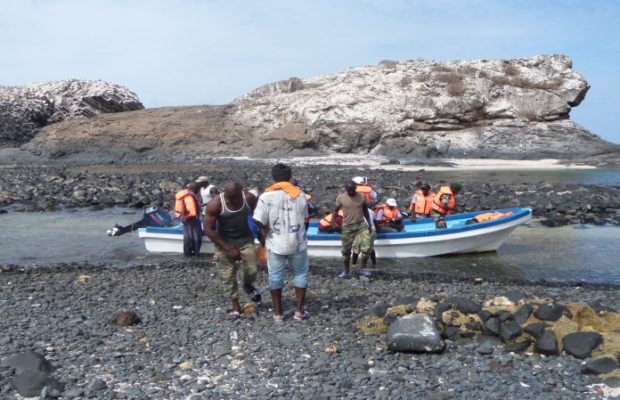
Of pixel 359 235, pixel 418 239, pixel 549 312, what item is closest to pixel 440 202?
pixel 418 239

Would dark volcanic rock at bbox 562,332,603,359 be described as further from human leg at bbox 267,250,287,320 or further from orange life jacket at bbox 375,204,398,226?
orange life jacket at bbox 375,204,398,226

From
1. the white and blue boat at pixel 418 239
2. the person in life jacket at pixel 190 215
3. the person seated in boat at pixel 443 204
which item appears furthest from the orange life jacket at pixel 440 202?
the person in life jacket at pixel 190 215

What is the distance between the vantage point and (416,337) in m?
6.37

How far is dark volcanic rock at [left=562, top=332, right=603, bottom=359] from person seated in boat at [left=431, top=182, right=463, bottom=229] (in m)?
6.87

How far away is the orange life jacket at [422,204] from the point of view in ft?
45.1

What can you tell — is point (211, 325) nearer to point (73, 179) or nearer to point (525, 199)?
point (525, 199)

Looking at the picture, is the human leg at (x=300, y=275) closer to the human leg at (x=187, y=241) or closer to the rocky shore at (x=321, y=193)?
the human leg at (x=187, y=241)

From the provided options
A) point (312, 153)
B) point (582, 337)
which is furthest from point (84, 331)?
point (312, 153)

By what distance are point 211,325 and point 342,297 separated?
7.40ft

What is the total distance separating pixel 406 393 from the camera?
5469mm

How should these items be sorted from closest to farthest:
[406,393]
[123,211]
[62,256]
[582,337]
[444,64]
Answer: [406,393], [582,337], [62,256], [123,211], [444,64]

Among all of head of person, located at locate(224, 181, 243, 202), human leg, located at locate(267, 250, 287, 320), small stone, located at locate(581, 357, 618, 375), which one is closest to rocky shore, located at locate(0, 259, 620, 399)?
small stone, located at locate(581, 357, 618, 375)

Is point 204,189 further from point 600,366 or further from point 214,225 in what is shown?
point 600,366

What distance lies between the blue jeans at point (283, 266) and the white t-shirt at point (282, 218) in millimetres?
98
